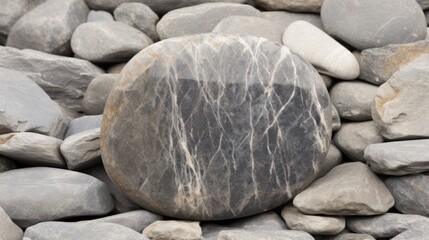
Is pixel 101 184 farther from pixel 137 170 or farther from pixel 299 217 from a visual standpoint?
pixel 299 217

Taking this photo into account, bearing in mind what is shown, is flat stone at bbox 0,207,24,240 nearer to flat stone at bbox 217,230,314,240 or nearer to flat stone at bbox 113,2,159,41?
flat stone at bbox 217,230,314,240

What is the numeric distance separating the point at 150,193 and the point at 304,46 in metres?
1.16

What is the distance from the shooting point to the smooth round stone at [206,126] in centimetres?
331

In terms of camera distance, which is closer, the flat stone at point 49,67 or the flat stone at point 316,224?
the flat stone at point 316,224

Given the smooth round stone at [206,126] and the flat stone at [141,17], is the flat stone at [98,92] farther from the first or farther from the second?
the smooth round stone at [206,126]

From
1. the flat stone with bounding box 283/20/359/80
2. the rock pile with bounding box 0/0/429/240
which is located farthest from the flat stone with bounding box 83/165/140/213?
the flat stone with bounding box 283/20/359/80

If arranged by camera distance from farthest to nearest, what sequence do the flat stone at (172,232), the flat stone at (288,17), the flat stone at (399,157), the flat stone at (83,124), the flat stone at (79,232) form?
the flat stone at (288,17) < the flat stone at (83,124) < the flat stone at (399,157) < the flat stone at (172,232) < the flat stone at (79,232)

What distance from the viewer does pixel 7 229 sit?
3.13 m

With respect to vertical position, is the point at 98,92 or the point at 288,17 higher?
the point at 288,17

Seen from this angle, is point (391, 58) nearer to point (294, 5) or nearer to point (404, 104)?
point (404, 104)

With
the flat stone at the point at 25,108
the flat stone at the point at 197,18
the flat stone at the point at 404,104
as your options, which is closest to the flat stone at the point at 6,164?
the flat stone at the point at 25,108

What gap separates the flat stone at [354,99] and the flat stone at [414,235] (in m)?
0.78

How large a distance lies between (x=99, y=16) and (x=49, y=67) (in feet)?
1.63

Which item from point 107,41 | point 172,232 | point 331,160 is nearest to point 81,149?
point 172,232
